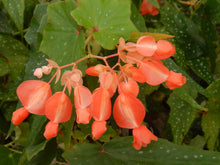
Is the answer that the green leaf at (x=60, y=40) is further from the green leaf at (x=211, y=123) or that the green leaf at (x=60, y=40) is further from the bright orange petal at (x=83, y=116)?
the green leaf at (x=211, y=123)

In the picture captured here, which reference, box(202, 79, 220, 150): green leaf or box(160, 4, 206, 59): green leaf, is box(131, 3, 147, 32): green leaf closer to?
box(160, 4, 206, 59): green leaf

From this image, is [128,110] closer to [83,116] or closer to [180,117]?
[83,116]

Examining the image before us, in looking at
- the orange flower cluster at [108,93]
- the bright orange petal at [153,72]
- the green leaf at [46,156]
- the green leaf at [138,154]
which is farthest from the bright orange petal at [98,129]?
the green leaf at [46,156]

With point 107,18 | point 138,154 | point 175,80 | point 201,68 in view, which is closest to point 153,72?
point 175,80

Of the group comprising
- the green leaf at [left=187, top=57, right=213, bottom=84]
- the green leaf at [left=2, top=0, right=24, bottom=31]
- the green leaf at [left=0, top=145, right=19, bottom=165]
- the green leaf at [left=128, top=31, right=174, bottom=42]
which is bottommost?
the green leaf at [left=0, top=145, right=19, bottom=165]

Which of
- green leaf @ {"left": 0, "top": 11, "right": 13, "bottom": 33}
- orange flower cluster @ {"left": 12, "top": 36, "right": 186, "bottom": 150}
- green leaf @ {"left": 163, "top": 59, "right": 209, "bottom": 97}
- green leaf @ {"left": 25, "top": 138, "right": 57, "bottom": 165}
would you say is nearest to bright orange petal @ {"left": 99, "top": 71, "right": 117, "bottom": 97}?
orange flower cluster @ {"left": 12, "top": 36, "right": 186, "bottom": 150}

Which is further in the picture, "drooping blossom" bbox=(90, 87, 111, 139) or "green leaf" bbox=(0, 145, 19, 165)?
"green leaf" bbox=(0, 145, 19, 165)

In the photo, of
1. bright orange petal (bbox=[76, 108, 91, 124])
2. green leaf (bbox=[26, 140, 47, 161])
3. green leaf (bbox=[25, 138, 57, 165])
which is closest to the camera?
bright orange petal (bbox=[76, 108, 91, 124])

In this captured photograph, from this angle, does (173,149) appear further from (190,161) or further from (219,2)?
(219,2)
